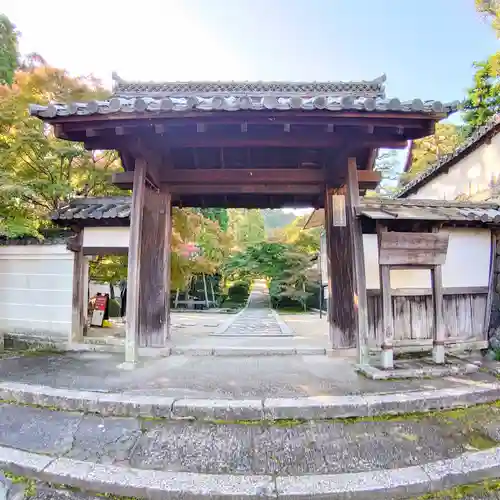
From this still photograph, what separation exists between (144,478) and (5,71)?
13398 mm

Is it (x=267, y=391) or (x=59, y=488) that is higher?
(x=267, y=391)

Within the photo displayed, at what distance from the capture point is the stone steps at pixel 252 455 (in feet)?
8.88

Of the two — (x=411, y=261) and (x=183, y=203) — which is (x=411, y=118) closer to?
(x=411, y=261)

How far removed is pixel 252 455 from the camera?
305 cm

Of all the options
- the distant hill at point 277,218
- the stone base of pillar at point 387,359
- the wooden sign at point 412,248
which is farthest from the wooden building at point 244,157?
the distant hill at point 277,218

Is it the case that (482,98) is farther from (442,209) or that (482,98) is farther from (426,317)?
(426,317)

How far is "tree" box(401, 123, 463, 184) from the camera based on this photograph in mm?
18812

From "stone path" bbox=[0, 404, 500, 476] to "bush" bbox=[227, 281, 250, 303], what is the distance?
25602 millimetres

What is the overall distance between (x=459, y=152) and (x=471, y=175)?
86cm

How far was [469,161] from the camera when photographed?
36.6 feet

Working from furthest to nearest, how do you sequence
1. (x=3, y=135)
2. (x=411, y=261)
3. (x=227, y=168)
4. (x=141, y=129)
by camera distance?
(x=3, y=135), (x=227, y=168), (x=411, y=261), (x=141, y=129)

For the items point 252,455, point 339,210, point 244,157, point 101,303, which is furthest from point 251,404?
point 101,303

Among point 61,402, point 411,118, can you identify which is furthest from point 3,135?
point 411,118

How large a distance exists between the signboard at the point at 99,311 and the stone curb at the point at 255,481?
619cm
